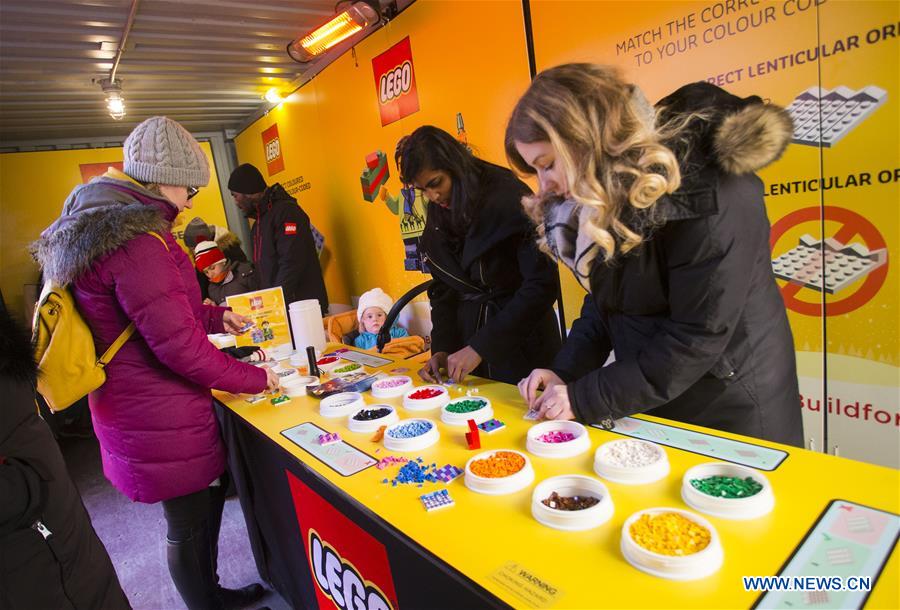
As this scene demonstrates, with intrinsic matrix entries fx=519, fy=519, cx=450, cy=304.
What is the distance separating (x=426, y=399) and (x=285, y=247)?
9.68 ft

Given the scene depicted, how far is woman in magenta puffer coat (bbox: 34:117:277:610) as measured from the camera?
1.44 metres

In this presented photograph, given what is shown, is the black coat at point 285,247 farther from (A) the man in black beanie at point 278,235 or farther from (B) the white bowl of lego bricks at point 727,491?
(B) the white bowl of lego bricks at point 727,491

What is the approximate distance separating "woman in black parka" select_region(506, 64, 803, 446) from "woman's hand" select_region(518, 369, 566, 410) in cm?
10

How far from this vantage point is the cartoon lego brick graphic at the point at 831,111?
1617 millimetres

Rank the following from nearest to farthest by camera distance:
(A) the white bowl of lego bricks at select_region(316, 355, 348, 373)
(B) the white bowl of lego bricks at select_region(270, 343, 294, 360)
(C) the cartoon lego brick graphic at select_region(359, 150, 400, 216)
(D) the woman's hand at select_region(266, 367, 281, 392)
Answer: (D) the woman's hand at select_region(266, 367, 281, 392) < (A) the white bowl of lego bricks at select_region(316, 355, 348, 373) < (B) the white bowl of lego bricks at select_region(270, 343, 294, 360) < (C) the cartoon lego brick graphic at select_region(359, 150, 400, 216)

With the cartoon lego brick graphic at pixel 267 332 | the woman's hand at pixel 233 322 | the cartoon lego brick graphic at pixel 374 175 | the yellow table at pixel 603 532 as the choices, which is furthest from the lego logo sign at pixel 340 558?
the cartoon lego brick graphic at pixel 374 175

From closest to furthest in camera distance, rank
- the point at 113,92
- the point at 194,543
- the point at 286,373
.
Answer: the point at 194,543 → the point at 286,373 → the point at 113,92

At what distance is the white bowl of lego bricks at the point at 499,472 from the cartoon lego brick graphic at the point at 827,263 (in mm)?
1254

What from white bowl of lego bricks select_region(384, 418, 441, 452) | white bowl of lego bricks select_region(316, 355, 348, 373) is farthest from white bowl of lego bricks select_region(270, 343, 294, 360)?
white bowl of lego bricks select_region(384, 418, 441, 452)

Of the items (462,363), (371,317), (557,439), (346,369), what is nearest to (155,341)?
(346,369)

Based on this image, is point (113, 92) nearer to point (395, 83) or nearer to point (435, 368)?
point (395, 83)

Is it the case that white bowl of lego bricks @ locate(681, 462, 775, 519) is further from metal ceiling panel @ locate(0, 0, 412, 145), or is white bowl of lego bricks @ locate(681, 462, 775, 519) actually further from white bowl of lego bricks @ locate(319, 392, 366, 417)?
metal ceiling panel @ locate(0, 0, 412, 145)

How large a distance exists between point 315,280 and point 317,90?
64.8 inches

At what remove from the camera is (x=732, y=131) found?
971mm
